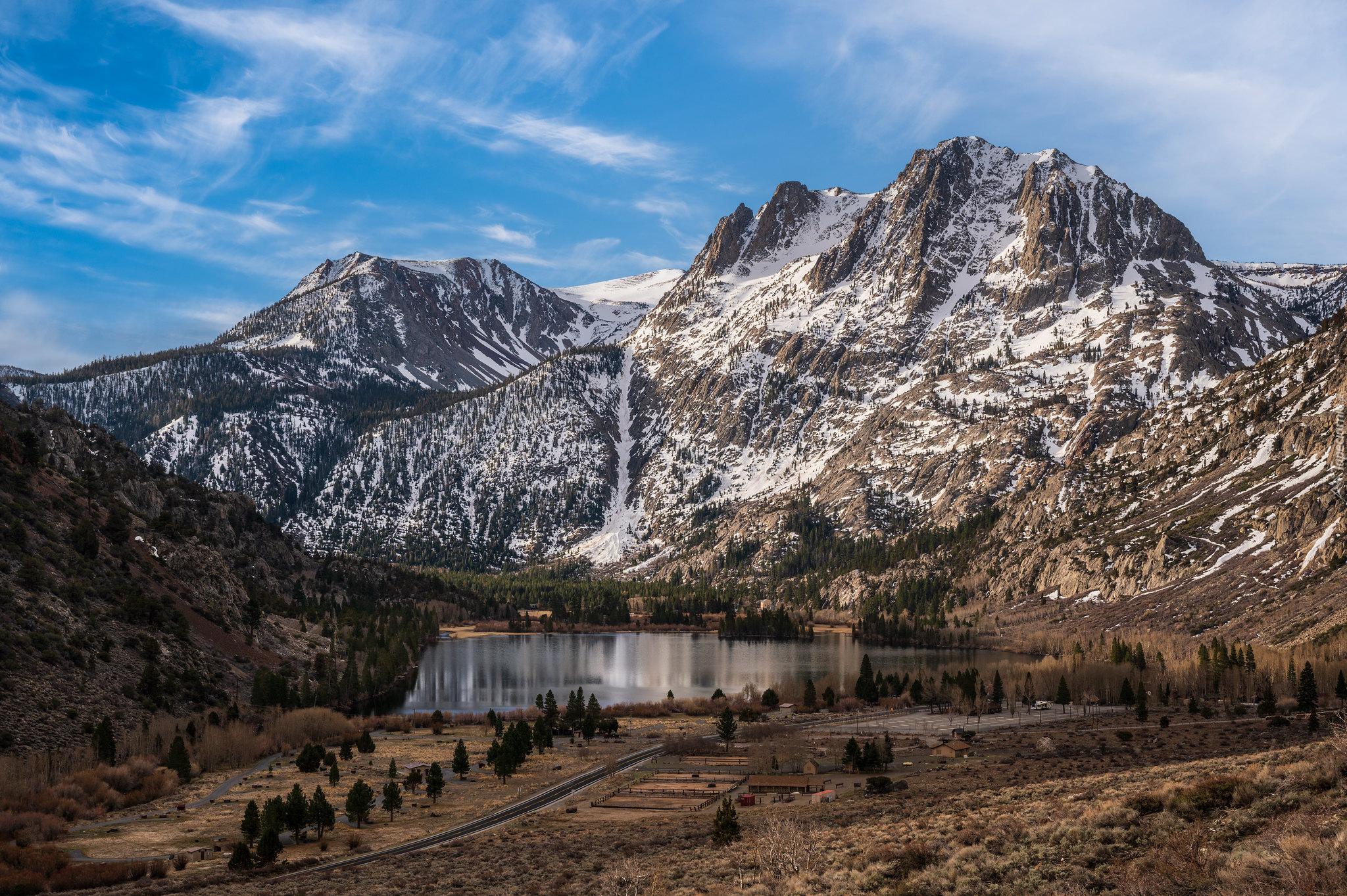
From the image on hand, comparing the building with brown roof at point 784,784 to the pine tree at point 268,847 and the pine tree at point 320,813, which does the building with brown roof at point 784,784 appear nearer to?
the pine tree at point 320,813

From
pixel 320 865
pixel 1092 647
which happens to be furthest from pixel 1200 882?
pixel 1092 647

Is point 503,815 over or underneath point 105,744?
underneath

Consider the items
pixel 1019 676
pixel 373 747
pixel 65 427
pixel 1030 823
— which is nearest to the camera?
pixel 1030 823

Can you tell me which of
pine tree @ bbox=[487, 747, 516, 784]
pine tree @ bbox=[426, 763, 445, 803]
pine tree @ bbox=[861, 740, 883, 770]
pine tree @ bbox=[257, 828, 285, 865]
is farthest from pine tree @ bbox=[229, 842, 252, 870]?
pine tree @ bbox=[861, 740, 883, 770]

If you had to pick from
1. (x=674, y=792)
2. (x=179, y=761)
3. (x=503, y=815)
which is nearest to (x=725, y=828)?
(x=674, y=792)

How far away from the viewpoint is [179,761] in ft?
268

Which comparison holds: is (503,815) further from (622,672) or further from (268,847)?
(622,672)

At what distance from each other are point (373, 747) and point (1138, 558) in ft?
541

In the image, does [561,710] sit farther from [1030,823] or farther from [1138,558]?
[1138,558]

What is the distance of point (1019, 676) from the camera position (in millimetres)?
138500

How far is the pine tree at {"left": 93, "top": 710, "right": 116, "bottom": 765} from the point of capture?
79.4 m

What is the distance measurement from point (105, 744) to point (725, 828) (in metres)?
58.2

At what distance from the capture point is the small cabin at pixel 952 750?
90.1 meters

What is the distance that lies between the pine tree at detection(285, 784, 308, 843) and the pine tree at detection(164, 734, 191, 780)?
23.3 metres
